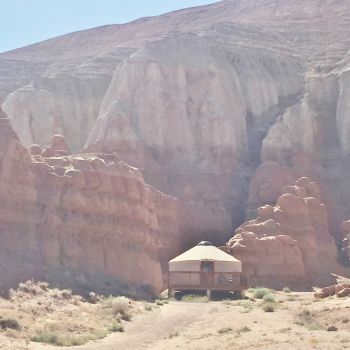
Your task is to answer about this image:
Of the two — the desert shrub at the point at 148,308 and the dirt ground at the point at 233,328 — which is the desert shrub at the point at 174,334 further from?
the desert shrub at the point at 148,308

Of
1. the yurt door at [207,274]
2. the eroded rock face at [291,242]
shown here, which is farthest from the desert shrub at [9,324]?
the eroded rock face at [291,242]

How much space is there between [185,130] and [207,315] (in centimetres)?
5346

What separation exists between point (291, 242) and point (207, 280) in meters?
13.5

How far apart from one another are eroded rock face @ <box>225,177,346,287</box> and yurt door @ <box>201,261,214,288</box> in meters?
8.91

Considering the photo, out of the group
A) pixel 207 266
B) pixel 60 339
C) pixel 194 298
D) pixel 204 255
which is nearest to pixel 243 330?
pixel 60 339

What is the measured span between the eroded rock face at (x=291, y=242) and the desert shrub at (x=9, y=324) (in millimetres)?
37058

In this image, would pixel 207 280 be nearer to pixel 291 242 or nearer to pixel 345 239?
pixel 291 242

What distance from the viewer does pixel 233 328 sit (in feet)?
110

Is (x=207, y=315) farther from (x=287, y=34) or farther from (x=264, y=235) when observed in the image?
(x=287, y=34)

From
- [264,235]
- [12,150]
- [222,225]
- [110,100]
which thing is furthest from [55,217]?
[110,100]

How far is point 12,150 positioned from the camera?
49.1 m

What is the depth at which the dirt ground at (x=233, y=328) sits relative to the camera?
28.8 metres

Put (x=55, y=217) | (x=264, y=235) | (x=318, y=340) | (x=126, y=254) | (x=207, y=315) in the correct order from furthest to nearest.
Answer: (x=264, y=235)
(x=126, y=254)
(x=55, y=217)
(x=207, y=315)
(x=318, y=340)

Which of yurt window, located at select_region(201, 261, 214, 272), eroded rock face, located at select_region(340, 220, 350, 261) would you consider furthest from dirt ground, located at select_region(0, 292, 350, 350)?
eroded rock face, located at select_region(340, 220, 350, 261)
